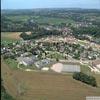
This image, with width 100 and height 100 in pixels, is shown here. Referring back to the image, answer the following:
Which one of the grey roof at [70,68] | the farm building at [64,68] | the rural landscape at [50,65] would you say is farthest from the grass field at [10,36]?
the grey roof at [70,68]

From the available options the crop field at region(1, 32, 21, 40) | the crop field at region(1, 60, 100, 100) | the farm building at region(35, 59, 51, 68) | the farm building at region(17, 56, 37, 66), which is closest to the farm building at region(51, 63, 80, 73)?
the farm building at region(35, 59, 51, 68)

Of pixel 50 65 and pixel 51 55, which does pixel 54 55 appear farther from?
pixel 50 65

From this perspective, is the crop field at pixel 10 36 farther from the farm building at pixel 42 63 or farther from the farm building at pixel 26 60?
the farm building at pixel 42 63

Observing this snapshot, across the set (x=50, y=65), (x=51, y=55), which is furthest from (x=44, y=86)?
(x=51, y=55)

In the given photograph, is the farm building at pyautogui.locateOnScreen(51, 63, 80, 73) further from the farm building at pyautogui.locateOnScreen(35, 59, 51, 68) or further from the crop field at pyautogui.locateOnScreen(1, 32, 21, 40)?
the crop field at pyautogui.locateOnScreen(1, 32, 21, 40)

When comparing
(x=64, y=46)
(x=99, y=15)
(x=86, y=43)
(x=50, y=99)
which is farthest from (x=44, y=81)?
(x=99, y=15)

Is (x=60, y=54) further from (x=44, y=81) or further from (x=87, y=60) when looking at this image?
(x=44, y=81)

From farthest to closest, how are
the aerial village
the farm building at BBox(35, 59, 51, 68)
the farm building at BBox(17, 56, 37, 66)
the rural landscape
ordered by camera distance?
the farm building at BBox(17, 56, 37, 66)
the farm building at BBox(35, 59, 51, 68)
the aerial village
the rural landscape
